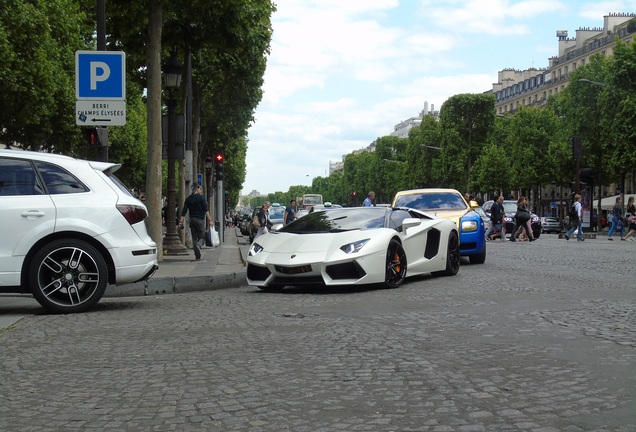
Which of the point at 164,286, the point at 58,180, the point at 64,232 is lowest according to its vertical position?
the point at 164,286

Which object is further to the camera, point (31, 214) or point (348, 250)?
point (348, 250)

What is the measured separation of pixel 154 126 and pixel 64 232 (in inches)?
300

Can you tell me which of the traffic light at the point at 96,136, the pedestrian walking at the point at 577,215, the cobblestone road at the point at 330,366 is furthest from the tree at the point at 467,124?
the cobblestone road at the point at 330,366

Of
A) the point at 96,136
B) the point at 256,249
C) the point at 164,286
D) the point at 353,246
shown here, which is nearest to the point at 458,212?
the point at 353,246

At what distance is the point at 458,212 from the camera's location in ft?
54.2

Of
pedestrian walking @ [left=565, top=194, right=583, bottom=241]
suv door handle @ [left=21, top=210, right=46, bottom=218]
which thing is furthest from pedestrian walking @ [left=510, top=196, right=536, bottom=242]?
suv door handle @ [left=21, top=210, right=46, bottom=218]

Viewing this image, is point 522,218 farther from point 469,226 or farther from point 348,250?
point 348,250

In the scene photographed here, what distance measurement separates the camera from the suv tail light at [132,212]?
8891mm

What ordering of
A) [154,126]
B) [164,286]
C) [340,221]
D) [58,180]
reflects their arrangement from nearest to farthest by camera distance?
[58,180] → [164,286] → [340,221] → [154,126]

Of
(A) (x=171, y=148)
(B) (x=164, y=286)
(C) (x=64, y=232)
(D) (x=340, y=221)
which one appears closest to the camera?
(C) (x=64, y=232)

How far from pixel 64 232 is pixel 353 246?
3922 millimetres

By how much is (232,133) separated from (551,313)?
37.1 metres

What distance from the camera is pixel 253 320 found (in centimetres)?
795

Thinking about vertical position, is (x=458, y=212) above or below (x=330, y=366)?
above
